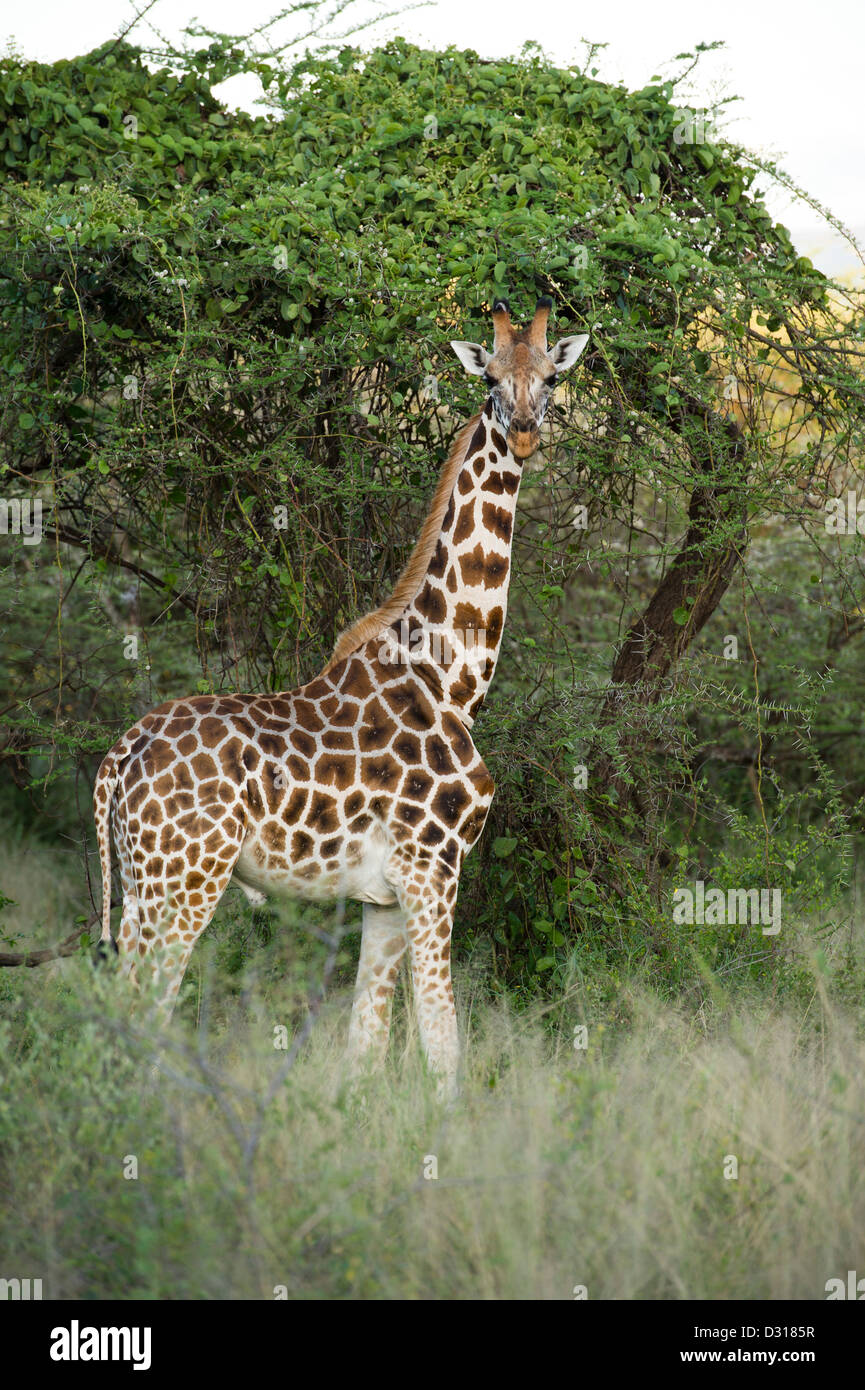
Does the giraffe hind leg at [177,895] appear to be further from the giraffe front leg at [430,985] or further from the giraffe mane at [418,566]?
the giraffe mane at [418,566]

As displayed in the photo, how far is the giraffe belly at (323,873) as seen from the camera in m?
4.58

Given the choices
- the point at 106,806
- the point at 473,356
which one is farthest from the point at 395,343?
the point at 106,806

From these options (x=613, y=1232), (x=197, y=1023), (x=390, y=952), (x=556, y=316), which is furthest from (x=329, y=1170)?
(x=556, y=316)

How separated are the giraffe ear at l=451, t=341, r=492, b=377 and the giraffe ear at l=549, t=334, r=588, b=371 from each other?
0.83 feet

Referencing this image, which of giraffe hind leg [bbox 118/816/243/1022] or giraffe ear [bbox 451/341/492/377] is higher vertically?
giraffe ear [bbox 451/341/492/377]

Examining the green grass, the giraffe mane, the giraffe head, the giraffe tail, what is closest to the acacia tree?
→ the giraffe mane

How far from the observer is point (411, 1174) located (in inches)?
149

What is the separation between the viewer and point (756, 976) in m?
5.92

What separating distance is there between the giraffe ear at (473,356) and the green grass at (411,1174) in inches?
90.8

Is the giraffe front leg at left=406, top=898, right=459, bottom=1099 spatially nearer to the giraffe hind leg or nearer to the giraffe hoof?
the giraffe hind leg

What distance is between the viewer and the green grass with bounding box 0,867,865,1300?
11.0 ft

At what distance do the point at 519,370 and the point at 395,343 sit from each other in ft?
4.15

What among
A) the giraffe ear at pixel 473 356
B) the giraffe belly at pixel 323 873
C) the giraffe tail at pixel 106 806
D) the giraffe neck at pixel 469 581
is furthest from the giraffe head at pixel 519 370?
the giraffe tail at pixel 106 806

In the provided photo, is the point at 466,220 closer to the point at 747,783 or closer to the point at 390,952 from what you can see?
the point at 390,952
